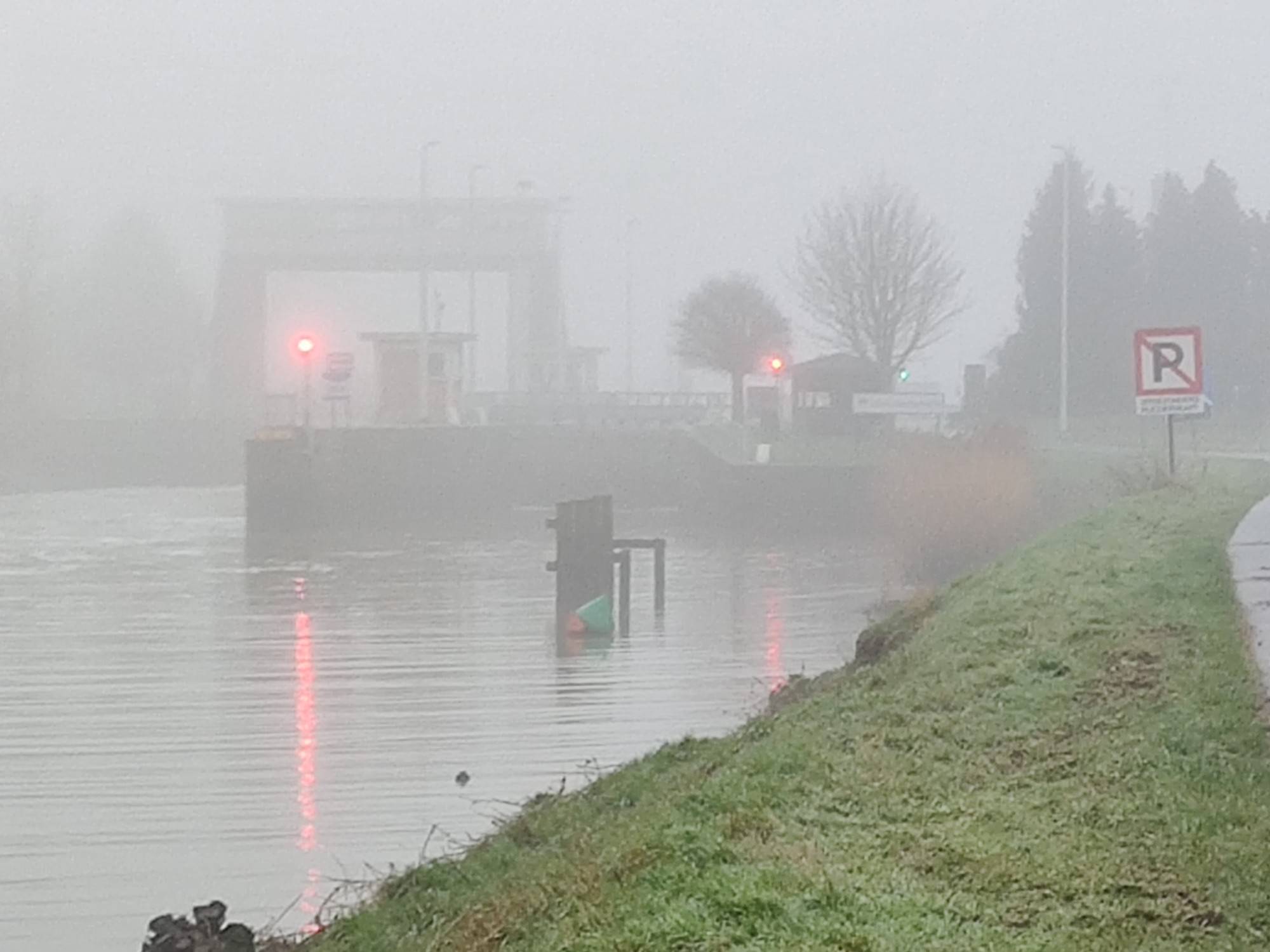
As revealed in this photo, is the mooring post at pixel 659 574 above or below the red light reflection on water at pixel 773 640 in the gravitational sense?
above

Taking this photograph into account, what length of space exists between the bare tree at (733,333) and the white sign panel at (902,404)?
57.7 feet

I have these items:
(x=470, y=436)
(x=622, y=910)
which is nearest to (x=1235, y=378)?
(x=470, y=436)

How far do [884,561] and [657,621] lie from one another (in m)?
11.7

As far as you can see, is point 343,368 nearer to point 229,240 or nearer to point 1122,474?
point 229,240

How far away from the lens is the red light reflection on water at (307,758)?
1143 cm

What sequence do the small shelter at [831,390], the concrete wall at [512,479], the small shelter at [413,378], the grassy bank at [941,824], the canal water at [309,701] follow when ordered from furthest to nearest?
the small shelter at [413,378]
the small shelter at [831,390]
the concrete wall at [512,479]
the canal water at [309,701]
the grassy bank at [941,824]

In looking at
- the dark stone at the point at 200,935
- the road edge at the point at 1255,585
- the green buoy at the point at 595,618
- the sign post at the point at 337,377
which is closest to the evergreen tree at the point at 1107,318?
the sign post at the point at 337,377

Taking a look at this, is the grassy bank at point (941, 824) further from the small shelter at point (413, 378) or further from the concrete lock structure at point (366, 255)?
the concrete lock structure at point (366, 255)

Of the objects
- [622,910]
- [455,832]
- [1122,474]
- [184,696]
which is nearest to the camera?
[622,910]

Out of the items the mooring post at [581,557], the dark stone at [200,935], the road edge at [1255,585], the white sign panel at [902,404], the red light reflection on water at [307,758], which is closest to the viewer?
the dark stone at [200,935]

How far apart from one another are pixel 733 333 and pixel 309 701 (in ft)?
166

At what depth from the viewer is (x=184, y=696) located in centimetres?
2047

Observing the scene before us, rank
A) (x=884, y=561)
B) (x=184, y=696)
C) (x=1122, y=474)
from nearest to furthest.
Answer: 1. (x=184, y=696)
2. (x=1122, y=474)
3. (x=884, y=561)

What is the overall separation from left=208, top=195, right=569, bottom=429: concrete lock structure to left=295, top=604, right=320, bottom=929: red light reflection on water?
4787cm
